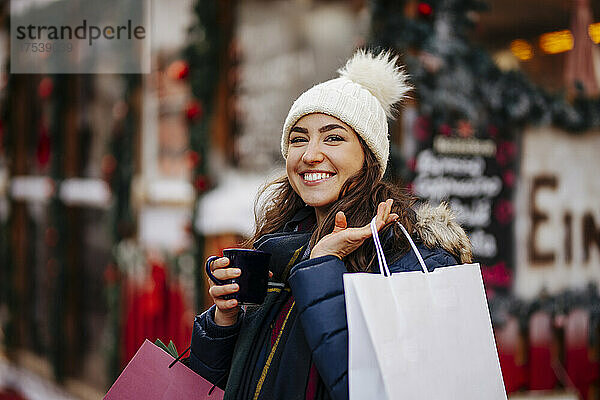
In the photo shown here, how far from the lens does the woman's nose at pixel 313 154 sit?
1597 millimetres

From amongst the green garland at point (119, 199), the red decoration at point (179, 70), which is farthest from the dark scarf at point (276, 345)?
the green garland at point (119, 199)

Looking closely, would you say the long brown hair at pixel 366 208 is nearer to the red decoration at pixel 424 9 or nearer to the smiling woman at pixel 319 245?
the smiling woman at pixel 319 245

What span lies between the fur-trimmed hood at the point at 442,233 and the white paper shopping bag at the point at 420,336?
0.45 feet

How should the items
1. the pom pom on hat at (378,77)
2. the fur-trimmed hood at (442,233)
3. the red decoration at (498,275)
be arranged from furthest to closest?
the red decoration at (498,275)
the pom pom on hat at (378,77)
the fur-trimmed hood at (442,233)

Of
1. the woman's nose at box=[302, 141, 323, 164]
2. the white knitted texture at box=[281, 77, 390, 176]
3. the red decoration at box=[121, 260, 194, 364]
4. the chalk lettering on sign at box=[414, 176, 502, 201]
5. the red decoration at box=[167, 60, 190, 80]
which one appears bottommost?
the red decoration at box=[121, 260, 194, 364]

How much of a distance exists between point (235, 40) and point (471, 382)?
9.76 ft

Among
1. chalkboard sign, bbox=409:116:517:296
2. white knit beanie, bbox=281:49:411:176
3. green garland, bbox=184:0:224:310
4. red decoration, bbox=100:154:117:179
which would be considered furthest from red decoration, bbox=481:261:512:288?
red decoration, bbox=100:154:117:179

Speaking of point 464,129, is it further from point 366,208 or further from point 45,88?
point 45,88

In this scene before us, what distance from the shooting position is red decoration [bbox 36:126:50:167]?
5.94 meters

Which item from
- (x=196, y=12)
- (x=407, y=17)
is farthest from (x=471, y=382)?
(x=196, y=12)

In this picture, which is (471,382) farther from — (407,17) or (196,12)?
(196,12)

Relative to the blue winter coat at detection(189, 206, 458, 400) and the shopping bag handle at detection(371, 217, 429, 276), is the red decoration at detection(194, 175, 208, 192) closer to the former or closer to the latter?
the blue winter coat at detection(189, 206, 458, 400)

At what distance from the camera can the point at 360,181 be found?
163cm

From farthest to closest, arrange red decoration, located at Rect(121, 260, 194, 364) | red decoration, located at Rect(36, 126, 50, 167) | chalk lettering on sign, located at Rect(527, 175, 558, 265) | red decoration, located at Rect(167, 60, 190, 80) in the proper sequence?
red decoration, located at Rect(36, 126, 50, 167)
red decoration, located at Rect(121, 260, 194, 364)
red decoration, located at Rect(167, 60, 190, 80)
chalk lettering on sign, located at Rect(527, 175, 558, 265)
